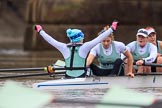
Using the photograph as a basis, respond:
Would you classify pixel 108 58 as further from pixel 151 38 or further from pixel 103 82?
pixel 151 38

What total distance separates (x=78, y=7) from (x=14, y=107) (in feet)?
49.1

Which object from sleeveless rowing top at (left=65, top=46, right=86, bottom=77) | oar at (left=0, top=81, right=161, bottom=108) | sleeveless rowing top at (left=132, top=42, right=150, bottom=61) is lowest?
oar at (left=0, top=81, right=161, bottom=108)

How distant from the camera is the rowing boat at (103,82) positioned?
25.7ft

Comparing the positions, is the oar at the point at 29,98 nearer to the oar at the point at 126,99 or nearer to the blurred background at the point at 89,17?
the oar at the point at 126,99

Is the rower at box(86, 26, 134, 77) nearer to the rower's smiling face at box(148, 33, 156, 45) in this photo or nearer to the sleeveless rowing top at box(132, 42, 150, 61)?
the sleeveless rowing top at box(132, 42, 150, 61)

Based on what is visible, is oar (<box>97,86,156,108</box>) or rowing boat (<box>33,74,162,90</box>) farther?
rowing boat (<box>33,74,162,90</box>)

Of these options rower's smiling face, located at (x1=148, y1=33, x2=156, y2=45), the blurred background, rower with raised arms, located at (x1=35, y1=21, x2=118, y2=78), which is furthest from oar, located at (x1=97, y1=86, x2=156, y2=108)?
the blurred background

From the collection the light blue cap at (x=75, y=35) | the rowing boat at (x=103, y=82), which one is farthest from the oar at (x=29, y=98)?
the light blue cap at (x=75, y=35)

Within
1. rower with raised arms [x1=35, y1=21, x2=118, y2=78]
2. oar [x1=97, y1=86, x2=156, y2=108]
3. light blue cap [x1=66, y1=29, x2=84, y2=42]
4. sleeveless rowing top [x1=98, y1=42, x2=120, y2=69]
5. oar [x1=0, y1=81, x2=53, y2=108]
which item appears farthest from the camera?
sleeveless rowing top [x1=98, y1=42, x2=120, y2=69]

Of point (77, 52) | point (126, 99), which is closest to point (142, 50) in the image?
point (77, 52)

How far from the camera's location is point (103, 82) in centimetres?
802

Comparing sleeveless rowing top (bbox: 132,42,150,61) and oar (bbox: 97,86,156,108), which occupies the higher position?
sleeveless rowing top (bbox: 132,42,150,61)

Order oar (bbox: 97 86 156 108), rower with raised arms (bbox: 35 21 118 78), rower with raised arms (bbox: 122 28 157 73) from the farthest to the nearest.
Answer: rower with raised arms (bbox: 122 28 157 73)
rower with raised arms (bbox: 35 21 118 78)
oar (bbox: 97 86 156 108)

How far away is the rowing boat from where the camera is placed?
7.83 metres
